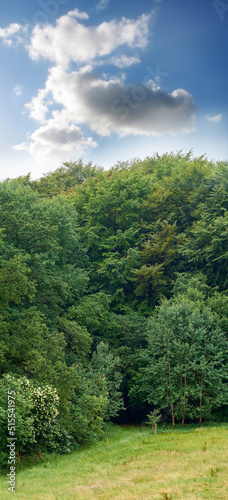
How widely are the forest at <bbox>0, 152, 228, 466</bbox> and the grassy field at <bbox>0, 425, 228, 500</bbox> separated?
2087 millimetres

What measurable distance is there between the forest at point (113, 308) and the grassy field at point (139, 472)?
2.09m

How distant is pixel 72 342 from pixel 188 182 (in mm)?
22194

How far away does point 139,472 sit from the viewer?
1631 centimetres

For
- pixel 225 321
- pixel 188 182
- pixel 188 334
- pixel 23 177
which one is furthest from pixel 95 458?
pixel 23 177

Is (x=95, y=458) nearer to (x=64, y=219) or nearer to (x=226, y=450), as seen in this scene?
(x=226, y=450)

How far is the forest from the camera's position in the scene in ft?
74.1

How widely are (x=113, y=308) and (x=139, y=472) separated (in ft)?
73.8

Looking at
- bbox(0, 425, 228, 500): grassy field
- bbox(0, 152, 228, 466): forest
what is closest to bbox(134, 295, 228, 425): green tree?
bbox(0, 152, 228, 466): forest

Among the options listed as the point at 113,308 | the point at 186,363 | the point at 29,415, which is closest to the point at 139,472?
the point at 29,415

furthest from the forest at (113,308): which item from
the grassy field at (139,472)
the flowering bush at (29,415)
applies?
the grassy field at (139,472)

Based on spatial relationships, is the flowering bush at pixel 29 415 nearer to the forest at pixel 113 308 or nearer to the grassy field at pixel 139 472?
the forest at pixel 113 308

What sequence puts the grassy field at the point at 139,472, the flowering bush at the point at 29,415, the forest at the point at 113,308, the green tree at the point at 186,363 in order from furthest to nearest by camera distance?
the green tree at the point at 186,363 < the forest at the point at 113,308 < the flowering bush at the point at 29,415 < the grassy field at the point at 139,472

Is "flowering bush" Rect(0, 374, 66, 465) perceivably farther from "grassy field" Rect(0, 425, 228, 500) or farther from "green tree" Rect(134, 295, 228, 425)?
"green tree" Rect(134, 295, 228, 425)

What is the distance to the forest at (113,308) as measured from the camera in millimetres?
22594
